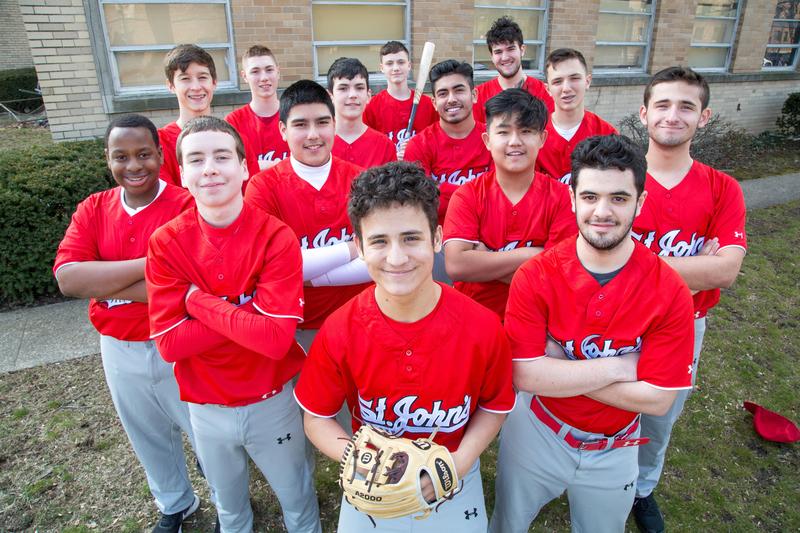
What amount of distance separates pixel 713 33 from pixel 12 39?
92.2 feet

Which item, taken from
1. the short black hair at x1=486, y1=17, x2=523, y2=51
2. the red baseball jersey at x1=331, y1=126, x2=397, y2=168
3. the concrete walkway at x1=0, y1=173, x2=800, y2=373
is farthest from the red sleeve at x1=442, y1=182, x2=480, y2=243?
the concrete walkway at x1=0, y1=173, x2=800, y2=373

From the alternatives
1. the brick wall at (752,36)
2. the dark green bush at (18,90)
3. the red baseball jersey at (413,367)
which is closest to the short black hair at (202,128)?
the red baseball jersey at (413,367)

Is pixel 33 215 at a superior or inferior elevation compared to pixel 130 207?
inferior

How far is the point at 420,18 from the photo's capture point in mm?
8914

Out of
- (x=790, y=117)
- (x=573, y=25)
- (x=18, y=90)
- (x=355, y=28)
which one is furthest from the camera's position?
(x=18, y=90)

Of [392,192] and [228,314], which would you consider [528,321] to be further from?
[228,314]

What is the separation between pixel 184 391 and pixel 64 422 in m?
2.19

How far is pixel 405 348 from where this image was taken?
212 cm

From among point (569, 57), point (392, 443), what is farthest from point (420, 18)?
point (392, 443)

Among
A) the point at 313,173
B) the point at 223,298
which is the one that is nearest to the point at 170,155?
the point at 313,173

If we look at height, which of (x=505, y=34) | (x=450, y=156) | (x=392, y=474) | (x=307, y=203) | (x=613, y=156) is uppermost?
(x=505, y=34)

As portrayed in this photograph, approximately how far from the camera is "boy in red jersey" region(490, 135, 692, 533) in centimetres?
216

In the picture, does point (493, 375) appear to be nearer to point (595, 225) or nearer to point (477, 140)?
point (595, 225)

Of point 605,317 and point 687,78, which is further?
point 687,78
